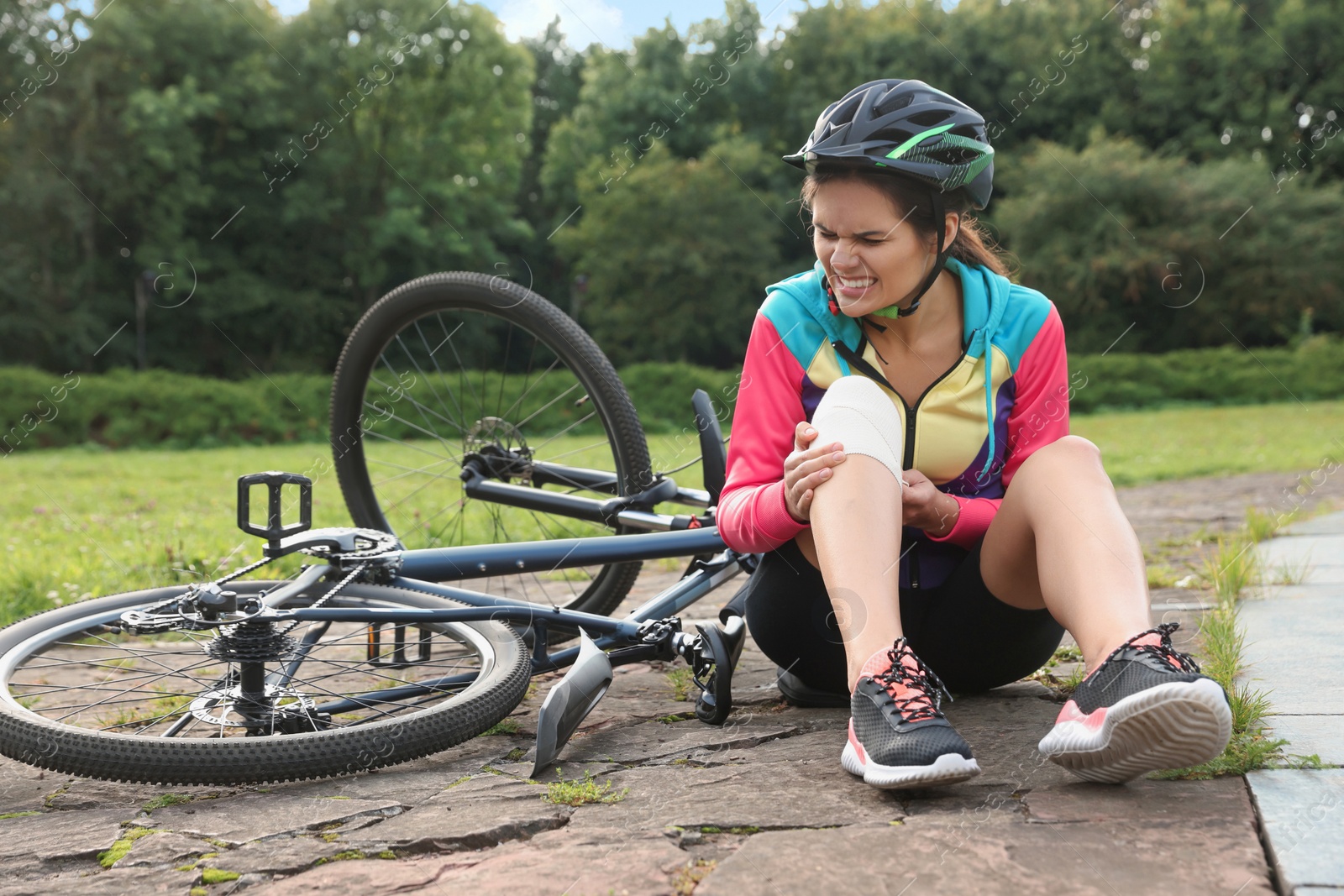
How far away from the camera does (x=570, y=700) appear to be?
1945 mm

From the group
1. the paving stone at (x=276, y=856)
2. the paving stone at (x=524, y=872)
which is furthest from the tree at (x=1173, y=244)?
the paving stone at (x=276, y=856)

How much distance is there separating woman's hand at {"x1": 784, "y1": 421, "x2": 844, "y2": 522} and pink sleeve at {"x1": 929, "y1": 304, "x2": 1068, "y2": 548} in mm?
312

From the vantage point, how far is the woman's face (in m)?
1.93

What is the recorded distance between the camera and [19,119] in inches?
817

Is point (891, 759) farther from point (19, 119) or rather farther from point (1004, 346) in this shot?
point (19, 119)

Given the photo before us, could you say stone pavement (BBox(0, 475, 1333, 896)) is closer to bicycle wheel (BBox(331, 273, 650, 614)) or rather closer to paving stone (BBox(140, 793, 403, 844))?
paving stone (BBox(140, 793, 403, 844))

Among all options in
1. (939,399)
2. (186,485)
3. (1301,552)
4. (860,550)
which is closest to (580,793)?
(860,550)

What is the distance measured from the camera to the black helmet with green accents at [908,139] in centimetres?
190

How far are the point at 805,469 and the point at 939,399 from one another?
1.11 feet

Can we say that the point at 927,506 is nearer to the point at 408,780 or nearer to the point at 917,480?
the point at 917,480

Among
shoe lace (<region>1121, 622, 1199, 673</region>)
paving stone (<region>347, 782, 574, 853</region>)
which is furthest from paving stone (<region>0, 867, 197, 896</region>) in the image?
shoe lace (<region>1121, 622, 1199, 673</region>)

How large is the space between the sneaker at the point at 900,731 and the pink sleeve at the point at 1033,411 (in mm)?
357

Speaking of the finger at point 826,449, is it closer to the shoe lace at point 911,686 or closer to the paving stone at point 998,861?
the shoe lace at point 911,686

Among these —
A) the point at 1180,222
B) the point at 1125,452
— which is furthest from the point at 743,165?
the point at 1125,452
